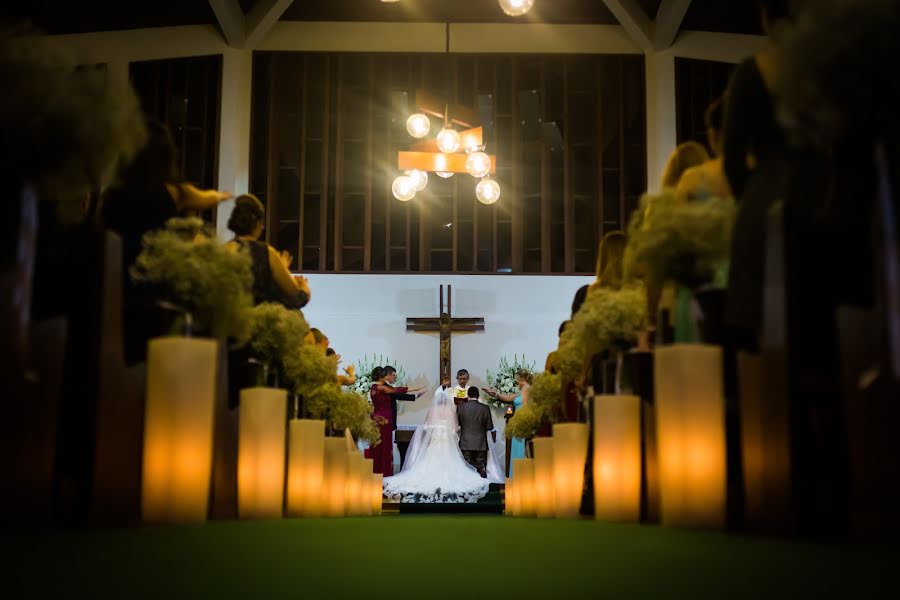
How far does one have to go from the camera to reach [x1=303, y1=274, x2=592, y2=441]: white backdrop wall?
1320 cm

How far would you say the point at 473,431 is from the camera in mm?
11484

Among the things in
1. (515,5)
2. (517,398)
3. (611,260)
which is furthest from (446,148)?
(611,260)

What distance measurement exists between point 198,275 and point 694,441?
5.31ft

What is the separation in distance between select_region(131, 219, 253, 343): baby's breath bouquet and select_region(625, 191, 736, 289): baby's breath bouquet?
131 centimetres

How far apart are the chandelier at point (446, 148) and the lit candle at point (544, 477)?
15.5ft

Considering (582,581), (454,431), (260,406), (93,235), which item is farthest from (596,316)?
Result: (454,431)

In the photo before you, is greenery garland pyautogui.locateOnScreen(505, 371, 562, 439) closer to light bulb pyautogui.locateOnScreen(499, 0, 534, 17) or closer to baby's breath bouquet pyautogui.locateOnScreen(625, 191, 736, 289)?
light bulb pyautogui.locateOnScreen(499, 0, 534, 17)

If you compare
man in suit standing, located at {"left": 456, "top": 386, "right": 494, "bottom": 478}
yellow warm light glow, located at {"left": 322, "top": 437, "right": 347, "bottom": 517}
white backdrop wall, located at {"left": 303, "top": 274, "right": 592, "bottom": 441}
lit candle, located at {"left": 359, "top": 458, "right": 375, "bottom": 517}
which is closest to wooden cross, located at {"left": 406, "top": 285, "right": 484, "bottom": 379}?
white backdrop wall, located at {"left": 303, "top": 274, "right": 592, "bottom": 441}

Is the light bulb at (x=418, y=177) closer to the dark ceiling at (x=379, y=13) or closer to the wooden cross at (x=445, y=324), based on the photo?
the wooden cross at (x=445, y=324)

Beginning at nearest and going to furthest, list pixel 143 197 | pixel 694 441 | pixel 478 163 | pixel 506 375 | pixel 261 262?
pixel 694 441 < pixel 143 197 < pixel 261 262 < pixel 478 163 < pixel 506 375

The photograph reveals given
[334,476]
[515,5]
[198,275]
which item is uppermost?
[515,5]

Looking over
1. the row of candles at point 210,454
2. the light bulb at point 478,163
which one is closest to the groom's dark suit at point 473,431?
the light bulb at point 478,163

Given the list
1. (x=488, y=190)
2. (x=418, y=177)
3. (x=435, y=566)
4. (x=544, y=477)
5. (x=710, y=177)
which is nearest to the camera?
(x=435, y=566)

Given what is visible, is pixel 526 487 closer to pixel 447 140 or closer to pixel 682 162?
pixel 682 162
